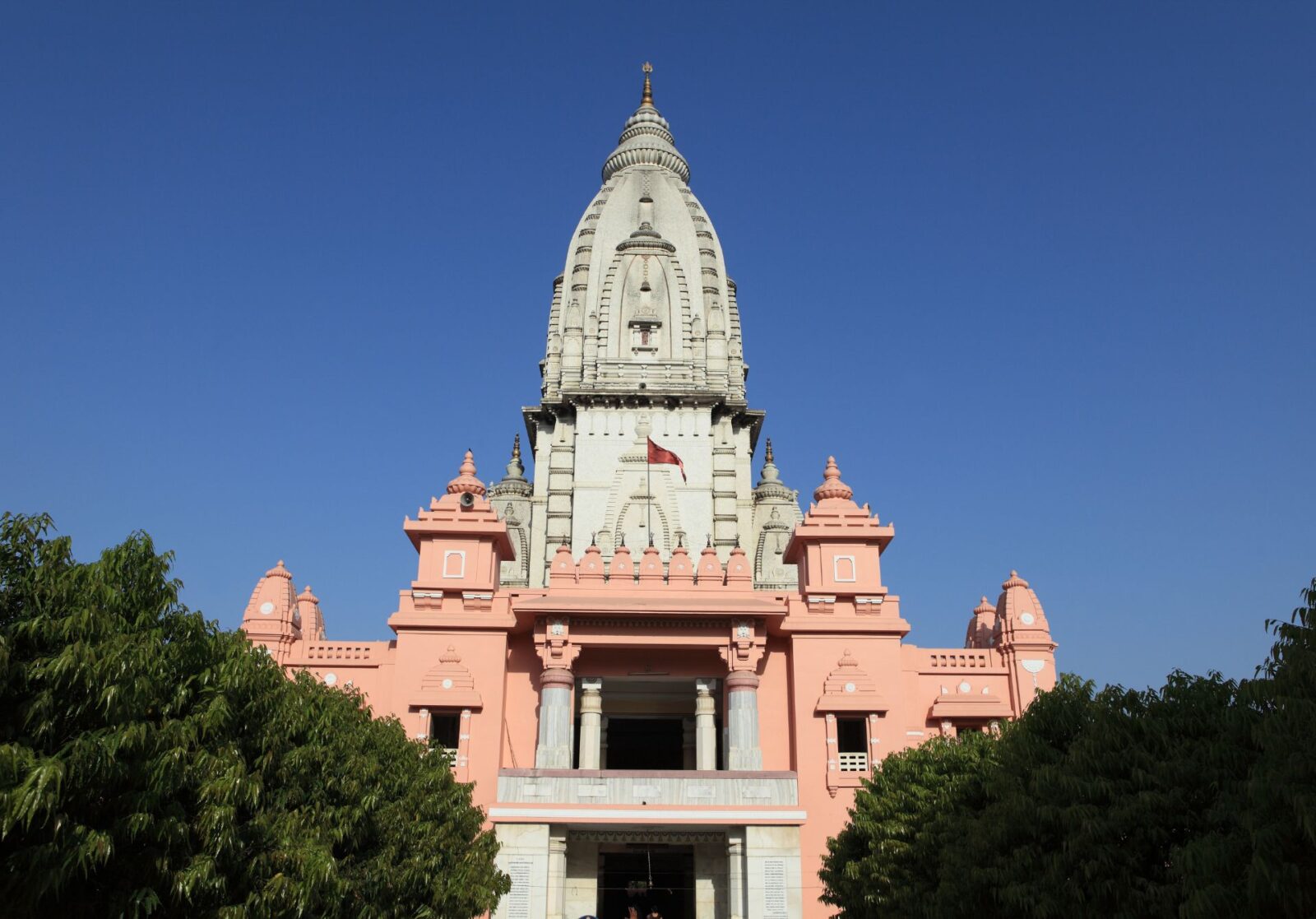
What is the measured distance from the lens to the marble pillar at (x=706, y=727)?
24453 millimetres

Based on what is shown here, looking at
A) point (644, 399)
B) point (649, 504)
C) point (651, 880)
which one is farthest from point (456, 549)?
point (644, 399)

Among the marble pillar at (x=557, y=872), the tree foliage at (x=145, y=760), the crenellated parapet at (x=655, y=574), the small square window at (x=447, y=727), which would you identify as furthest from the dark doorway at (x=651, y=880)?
the tree foliage at (x=145, y=760)

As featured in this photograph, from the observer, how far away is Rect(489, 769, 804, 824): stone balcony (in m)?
22.8

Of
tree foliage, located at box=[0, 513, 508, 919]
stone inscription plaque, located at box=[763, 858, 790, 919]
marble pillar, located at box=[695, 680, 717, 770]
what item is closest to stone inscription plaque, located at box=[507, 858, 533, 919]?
marble pillar, located at box=[695, 680, 717, 770]

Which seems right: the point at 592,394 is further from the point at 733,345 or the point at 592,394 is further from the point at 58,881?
the point at 58,881

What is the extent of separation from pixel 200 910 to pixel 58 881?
7.85 feet

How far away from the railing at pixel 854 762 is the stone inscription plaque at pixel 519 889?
727 cm

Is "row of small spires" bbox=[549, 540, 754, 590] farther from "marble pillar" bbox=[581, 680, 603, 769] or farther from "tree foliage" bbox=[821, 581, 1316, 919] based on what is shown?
"tree foliage" bbox=[821, 581, 1316, 919]

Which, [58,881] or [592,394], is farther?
[592,394]

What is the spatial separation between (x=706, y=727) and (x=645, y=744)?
658cm

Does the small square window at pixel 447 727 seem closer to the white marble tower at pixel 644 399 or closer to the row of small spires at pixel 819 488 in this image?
the row of small spires at pixel 819 488

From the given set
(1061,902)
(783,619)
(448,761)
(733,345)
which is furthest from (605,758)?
(733,345)

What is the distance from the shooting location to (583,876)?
2434 cm

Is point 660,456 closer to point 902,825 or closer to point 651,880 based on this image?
point 651,880
